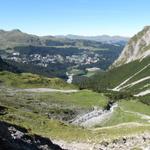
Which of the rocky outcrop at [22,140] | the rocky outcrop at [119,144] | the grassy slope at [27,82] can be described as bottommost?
the grassy slope at [27,82]

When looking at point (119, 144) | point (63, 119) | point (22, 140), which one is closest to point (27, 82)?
point (63, 119)

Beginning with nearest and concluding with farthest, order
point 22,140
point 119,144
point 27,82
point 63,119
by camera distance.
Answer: point 22,140
point 119,144
point 63,119
point 27,82

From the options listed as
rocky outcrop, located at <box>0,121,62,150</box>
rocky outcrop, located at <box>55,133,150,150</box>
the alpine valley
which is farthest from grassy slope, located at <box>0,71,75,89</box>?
rocky outcrop, located at <box>0,121,62,150</box>

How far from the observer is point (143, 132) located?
58906 mm

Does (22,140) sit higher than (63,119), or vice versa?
(22,140)

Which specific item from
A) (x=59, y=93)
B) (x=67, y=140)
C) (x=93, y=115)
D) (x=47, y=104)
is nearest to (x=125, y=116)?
(x=93, y=115)

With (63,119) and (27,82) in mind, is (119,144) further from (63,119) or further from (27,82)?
(27,82)

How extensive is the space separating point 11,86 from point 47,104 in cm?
3894

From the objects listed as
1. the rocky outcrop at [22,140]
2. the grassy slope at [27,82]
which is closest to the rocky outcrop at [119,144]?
the rocky outcrop at [22,140]

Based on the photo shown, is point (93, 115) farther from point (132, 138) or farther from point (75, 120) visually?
point (132, 138)

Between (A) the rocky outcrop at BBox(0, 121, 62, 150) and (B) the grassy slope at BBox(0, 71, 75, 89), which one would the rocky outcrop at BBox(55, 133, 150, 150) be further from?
(B) the grassy slope at BBox(0, 71, 75, 89)

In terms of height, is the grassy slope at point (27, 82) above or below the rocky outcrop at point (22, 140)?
below

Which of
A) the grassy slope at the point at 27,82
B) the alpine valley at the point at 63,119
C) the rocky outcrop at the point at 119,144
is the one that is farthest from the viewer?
the grassy slope at the point at 27,82

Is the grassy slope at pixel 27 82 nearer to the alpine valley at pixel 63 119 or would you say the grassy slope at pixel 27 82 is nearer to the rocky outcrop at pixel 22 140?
the alpine valley at pixel 63 119
